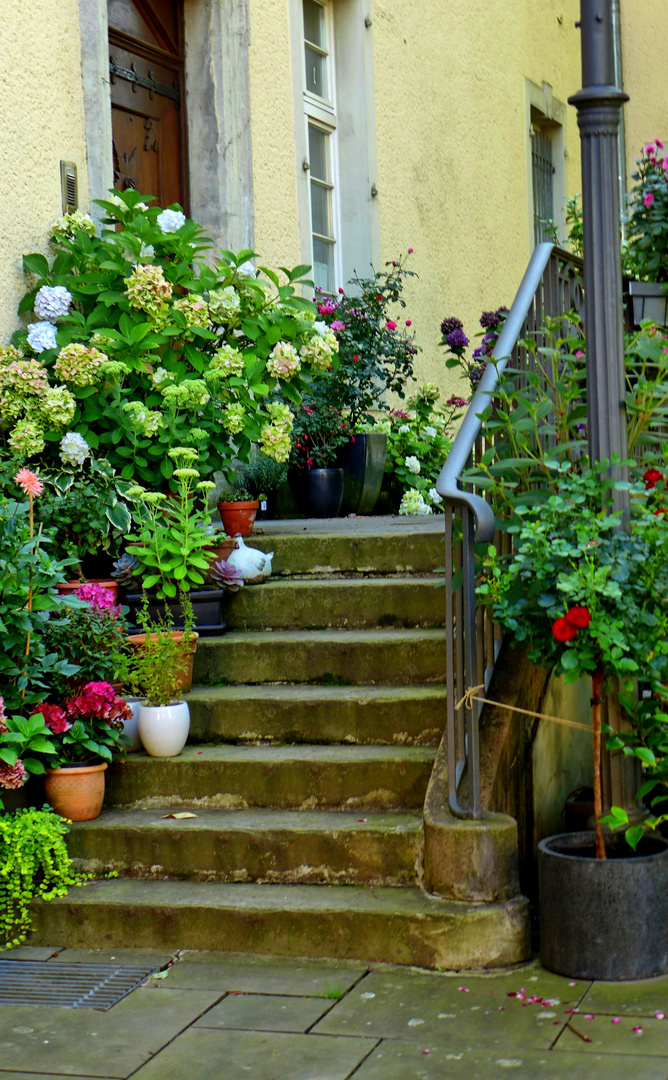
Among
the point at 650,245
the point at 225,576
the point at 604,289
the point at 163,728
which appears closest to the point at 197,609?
the point at 225,576

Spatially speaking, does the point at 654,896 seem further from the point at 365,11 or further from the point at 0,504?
the point at 365,11

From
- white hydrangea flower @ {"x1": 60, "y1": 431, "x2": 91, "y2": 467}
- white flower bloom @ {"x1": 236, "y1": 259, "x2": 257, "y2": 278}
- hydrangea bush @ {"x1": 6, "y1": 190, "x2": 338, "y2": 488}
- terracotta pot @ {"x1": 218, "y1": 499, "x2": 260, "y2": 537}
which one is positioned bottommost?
terracotta pot @ {"x1": 218, "y1": 499, "x2": 260, "y2": 537}

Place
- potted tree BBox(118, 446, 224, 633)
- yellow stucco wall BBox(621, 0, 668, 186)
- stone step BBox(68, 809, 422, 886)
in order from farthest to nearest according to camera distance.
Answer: yellow stucco wall BBox(621, 0, 668, 186) < potted tree BBox(118, 446, 224, 633) < stone step BBox(68, 809, 422, 886)

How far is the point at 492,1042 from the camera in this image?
2828mm

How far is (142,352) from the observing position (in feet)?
15.9

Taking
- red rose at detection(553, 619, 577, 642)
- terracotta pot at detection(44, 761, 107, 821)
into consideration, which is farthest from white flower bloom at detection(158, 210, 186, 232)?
red rose at detection(553, 619, 577, 642)

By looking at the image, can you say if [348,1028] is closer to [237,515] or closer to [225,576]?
[225,576]

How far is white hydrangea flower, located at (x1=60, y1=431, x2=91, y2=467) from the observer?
4535 mm

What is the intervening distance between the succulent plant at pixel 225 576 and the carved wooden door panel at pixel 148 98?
6.49 feet

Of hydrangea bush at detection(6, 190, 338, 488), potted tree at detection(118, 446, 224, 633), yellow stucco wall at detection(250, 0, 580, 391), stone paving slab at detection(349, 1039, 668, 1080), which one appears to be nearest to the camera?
stone paving slab at detection(349, 1039, 668, 1080)

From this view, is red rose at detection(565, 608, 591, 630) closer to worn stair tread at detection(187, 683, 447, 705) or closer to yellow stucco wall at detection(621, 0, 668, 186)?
worn stair tread at detection(187, 683, 447, 705)

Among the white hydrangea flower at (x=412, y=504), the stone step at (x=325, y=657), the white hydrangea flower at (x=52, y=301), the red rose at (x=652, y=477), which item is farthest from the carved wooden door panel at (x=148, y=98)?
the red rose at (x=652, y=477)

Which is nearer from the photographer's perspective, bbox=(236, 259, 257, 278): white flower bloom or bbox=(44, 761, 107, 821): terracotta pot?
bbox=(44, 761, 107, 821): terracotta pot

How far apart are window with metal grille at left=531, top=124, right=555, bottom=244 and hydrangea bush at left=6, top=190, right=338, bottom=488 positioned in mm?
5819
